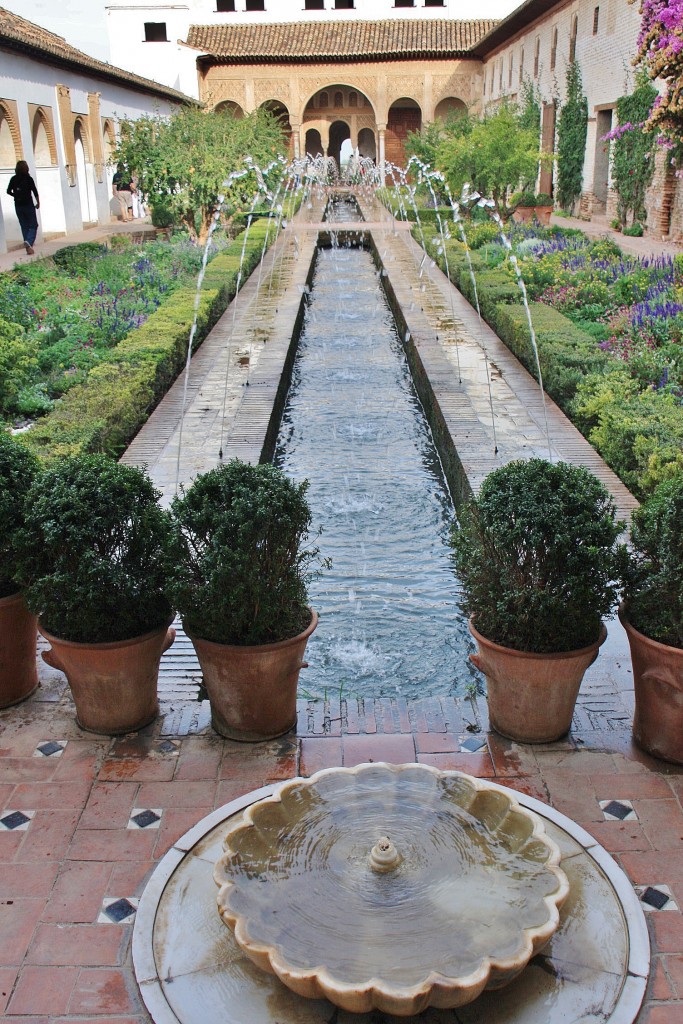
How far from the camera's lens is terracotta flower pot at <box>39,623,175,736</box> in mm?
3150

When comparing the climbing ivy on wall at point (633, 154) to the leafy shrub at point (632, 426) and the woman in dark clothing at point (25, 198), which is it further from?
the leafy shrub at point (632, 426)

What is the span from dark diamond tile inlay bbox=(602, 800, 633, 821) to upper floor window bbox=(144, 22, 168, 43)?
34385 millimetres

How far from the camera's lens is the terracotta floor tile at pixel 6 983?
7.27ft

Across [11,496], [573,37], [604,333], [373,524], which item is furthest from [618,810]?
[573,37]

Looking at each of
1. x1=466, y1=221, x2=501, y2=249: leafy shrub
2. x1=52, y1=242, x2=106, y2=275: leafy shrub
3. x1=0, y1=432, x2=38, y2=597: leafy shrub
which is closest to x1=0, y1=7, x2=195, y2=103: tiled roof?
x1=52, y1=242, x2=106, y2=275: leafy shrub

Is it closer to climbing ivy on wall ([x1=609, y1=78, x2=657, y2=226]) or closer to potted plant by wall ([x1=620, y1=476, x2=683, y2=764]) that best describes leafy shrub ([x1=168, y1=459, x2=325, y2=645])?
potted plant by wall ([x1=620, y1=476, x2=683, y2=764])

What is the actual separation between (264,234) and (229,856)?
50.6ft

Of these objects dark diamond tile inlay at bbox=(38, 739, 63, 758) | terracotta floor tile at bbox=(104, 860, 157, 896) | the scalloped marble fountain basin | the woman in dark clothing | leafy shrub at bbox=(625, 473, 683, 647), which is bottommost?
terracotta floor tile at bbox=(104, 860, 157, 896)

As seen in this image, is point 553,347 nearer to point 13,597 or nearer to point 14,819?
point 13,597

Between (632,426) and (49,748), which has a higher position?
(632,426)

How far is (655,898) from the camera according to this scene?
252 centimetres

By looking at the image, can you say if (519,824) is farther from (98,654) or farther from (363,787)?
(98,654)

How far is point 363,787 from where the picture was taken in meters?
2.65

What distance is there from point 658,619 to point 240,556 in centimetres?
139
